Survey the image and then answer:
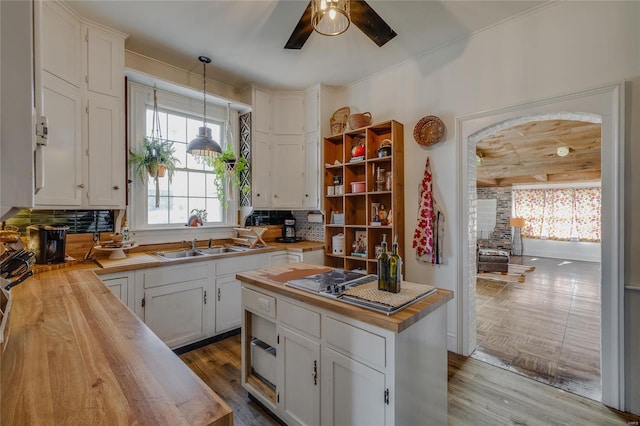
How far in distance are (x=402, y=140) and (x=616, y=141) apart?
Result: 166 centimetres

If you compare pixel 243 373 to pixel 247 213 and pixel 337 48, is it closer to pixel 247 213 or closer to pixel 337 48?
pixel 247 213

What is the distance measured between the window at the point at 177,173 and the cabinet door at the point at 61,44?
2.07 ft

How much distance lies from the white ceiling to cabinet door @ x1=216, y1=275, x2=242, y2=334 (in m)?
2.31

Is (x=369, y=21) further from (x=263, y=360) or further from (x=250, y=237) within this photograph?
(x=250, y=237)

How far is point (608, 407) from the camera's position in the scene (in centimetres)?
197

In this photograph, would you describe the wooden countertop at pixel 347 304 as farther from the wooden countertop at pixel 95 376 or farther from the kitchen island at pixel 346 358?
the wooden countertop at pixel 95 376

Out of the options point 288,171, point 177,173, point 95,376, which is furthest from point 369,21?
point 177,173

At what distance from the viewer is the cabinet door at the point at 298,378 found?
154cm

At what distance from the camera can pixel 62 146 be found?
218 cm

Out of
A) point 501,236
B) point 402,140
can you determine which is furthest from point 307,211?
point 501,236

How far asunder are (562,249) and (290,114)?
898 cm

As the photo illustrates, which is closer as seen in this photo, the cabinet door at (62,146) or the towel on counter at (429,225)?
the cabinet door at (62,146)

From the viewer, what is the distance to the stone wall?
905 cm

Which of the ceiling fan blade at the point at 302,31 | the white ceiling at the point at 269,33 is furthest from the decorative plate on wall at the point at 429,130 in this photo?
the ceiling fan blade at the point at 302,31
